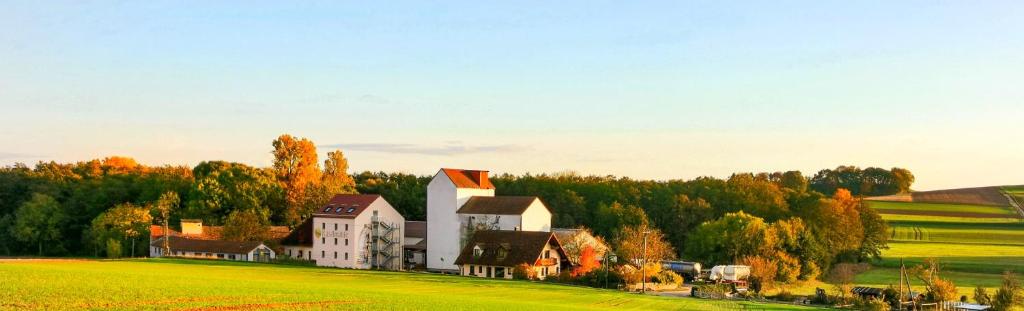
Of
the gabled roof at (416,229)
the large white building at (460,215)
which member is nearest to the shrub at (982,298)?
the large white building at (460,215)

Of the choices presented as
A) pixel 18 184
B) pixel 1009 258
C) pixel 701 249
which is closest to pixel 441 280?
pixel 701 249

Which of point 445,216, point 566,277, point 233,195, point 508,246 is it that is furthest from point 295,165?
point 566,277

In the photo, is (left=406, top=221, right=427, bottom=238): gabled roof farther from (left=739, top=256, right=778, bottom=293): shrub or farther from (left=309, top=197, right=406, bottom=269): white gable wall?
(left=739, top=256, right=778, bottom=293): shrub

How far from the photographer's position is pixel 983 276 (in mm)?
70812

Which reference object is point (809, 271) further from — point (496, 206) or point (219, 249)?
point (219, 249)

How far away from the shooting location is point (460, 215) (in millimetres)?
78562

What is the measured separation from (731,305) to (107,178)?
3077 inches

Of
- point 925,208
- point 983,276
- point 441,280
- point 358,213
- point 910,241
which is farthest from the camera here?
point 925,208

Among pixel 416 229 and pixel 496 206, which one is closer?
pixel 496 206

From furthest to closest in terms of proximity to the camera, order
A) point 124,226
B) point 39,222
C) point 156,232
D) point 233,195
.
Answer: point 39,222 → point 233,195 → point 124,226 → point 156,232

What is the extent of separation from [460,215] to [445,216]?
4.37 feet

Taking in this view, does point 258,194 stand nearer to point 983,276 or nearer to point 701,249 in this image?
point 701,249

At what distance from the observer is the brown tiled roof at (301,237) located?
8119 centimetres

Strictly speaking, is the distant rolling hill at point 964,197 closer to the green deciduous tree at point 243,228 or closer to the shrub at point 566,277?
the shrub at point 566,277
